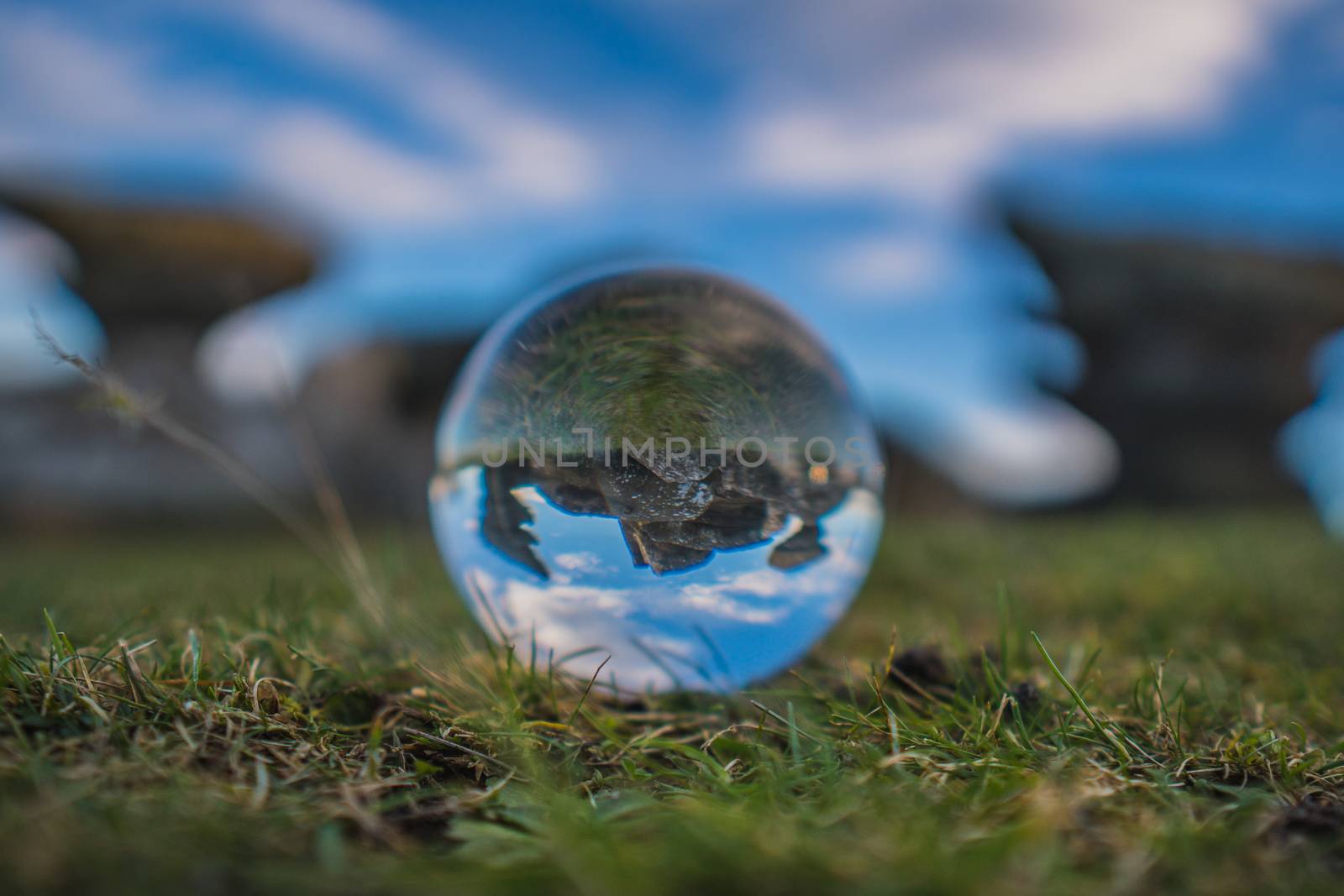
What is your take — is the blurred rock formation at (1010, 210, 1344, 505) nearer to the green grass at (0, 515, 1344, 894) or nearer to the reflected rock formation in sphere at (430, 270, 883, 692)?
the green grass at (0, 515, 1344, 894)

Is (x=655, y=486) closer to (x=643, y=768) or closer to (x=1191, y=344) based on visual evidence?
(x=643, y=768)

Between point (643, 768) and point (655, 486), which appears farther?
point (655, 486)

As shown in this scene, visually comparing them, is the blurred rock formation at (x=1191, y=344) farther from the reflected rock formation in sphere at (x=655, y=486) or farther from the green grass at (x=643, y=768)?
the reflected rock formation in sphere at (x=655, y=486)

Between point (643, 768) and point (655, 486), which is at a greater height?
point (655, 486)

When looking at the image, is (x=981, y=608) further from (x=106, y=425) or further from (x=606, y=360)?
(x=106, y=425)

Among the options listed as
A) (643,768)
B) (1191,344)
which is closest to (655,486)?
(643,768)

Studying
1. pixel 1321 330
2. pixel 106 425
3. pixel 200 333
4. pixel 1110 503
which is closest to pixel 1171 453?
pixel 1110 503

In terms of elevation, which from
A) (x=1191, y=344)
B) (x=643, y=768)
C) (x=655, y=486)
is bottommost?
(x=643, y=768)
